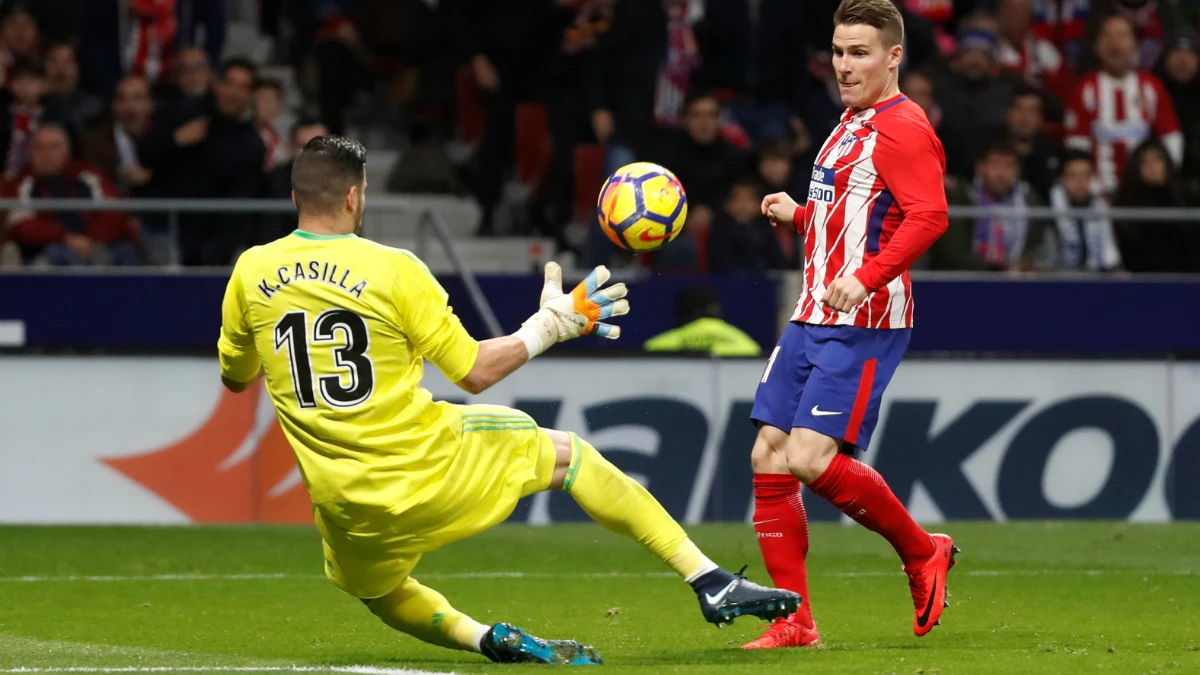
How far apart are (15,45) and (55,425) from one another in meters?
4.72

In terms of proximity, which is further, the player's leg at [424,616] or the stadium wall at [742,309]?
the stadium wall at [742,309]

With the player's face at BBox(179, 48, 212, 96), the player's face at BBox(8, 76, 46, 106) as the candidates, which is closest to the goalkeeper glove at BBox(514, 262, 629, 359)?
the player's face at BBox(179, 48, 212, 96)

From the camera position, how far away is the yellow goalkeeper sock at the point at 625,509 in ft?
20.0

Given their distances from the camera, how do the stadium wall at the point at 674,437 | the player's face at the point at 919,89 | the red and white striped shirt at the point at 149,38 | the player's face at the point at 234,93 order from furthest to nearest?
the red and white striped shirt at the point at 149,38 → the player's face at the point at 919,89 → the player's face at the point at 234,93 → the stadium wall at the point at 674,437

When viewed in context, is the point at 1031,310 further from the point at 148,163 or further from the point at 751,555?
the point at 148,163

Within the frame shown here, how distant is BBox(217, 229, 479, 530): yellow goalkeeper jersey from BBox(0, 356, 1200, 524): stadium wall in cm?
627

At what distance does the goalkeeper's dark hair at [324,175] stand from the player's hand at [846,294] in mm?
1685

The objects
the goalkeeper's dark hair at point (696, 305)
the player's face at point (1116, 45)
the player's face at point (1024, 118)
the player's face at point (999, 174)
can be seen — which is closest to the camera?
the goalkeeper's dark hair at point (696, 305)

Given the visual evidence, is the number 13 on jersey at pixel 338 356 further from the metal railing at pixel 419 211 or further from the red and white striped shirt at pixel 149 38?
the red and white striped shirt at pixel 149 38

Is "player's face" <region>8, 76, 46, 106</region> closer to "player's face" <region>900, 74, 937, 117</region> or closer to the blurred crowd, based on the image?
the blurred crowd

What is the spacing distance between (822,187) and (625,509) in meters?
1.52

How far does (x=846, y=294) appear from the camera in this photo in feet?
21.1

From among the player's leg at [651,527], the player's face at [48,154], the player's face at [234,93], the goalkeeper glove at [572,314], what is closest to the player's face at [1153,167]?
the player's face at [234,93]

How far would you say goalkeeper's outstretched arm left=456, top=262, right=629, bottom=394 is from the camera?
5.84 metres
